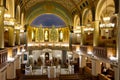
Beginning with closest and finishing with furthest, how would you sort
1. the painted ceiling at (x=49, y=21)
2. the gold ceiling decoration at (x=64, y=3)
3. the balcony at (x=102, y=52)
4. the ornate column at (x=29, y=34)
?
the balcony at (x=102, y=52)
the gold ceiling decoration at (x=64, y=3)
the ornate column at (x=29, y=34)
the painted ceiling at (x=49, y=21)

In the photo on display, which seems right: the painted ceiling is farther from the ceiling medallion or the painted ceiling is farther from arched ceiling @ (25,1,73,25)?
the ceiling medallion

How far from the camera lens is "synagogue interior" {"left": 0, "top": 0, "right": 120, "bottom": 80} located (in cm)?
1986

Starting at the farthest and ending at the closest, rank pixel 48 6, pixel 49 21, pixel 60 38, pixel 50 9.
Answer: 1. pixel 49 21
2. pixel 60 38
3. pixel 50 9
4. pixel 48 6

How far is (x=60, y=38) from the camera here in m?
36.6

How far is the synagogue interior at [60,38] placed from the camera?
65.2 feet

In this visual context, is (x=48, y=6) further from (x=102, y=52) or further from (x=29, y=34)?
(x=102, y=52)

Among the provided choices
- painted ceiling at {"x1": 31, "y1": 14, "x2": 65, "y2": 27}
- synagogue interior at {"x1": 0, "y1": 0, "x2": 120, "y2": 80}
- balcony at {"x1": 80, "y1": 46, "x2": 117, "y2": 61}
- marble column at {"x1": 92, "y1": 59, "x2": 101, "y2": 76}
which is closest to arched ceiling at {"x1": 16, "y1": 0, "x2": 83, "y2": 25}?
synagogue interior at {"x1": 0, "y1": 0, "x2": 120, "y2": 80}

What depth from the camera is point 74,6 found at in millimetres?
28703

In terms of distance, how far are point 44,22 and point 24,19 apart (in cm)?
799

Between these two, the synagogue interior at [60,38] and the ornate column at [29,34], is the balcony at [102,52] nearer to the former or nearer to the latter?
the synagogue interior at [60,38]

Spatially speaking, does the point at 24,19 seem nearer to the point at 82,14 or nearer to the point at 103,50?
the point at 82,14

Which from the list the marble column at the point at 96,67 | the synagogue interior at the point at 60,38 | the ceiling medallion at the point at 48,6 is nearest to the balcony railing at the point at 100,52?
the synagogue interior at the point at 60,38

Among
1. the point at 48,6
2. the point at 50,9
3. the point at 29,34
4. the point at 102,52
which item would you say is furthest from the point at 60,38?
the point at 102,52

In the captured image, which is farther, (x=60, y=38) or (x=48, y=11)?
(x=60, y=38)
